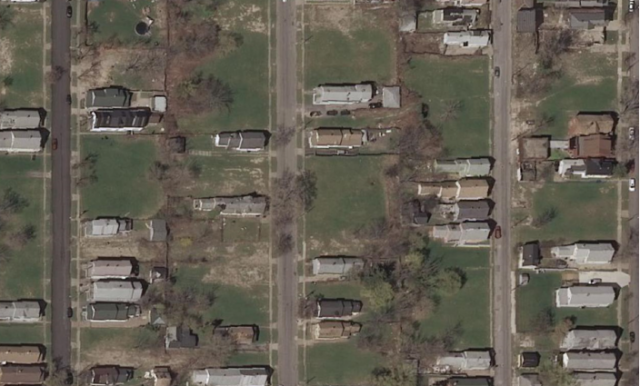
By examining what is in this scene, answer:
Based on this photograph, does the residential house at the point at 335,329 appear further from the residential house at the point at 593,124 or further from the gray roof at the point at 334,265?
the residential house at the point at 593,124

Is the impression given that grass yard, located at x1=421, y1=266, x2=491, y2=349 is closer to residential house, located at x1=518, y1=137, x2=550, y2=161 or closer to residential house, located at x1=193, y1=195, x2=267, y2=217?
residential house, located at x1=518, y1=137, x2=550, y2=161

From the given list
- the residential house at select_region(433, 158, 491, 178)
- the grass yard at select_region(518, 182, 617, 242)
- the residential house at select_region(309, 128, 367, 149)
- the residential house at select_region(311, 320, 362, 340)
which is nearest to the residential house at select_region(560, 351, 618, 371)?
the grass yard at select_region(518, 182, 617, 242)

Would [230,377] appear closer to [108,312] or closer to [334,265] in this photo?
[108,312]

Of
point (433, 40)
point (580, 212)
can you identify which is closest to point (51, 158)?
point (433, 40)

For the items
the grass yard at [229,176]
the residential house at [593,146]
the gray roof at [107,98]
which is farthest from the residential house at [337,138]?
the residential house at [593,146]

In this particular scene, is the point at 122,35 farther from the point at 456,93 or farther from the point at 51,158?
the point at 456,93

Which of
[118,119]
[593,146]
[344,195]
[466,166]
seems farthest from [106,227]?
[593,146]
